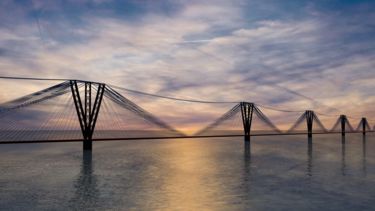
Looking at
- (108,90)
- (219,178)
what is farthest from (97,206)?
(108,90)

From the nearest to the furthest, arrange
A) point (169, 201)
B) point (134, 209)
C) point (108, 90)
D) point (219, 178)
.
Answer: point (134, 209), point (169, 201), point (219, 178), point (108, 90)

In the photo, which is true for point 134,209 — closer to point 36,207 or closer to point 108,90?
point 36,207

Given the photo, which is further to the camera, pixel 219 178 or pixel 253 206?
pixel 219 178

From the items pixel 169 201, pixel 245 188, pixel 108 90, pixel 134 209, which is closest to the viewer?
pixel 134 209

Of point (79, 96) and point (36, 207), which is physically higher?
point (79, 96)

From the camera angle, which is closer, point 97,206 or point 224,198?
point 97,206

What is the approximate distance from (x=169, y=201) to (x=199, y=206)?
242cm

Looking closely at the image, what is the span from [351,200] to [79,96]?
42.8 m

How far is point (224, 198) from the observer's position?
22984 mm

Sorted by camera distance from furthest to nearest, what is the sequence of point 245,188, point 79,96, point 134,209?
point 79,96 < point 245,188 < point 134,209

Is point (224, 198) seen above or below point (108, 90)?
below

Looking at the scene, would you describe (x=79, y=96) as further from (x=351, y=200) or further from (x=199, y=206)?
→ (x=351, y=200)

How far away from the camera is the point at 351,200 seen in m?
22.8

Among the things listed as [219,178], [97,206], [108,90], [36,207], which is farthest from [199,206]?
[108,90]
